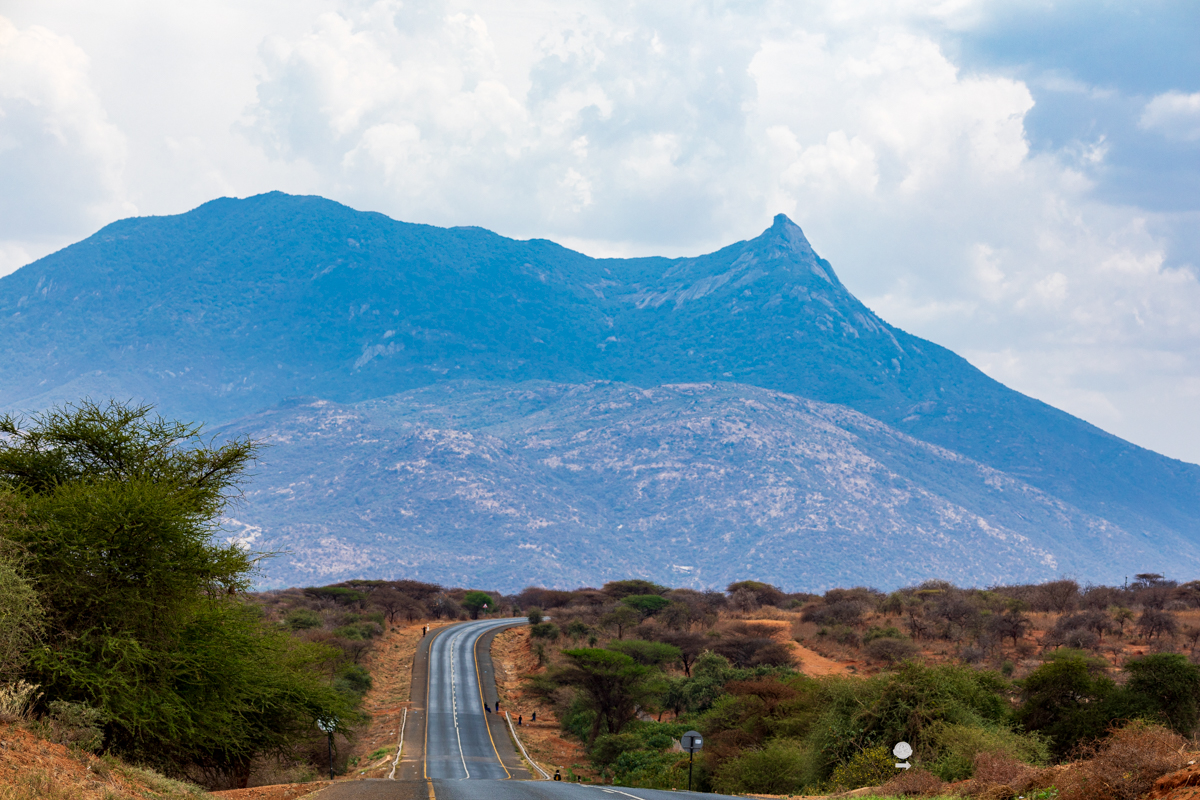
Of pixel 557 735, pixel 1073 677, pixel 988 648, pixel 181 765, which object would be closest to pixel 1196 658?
pixel 988 648

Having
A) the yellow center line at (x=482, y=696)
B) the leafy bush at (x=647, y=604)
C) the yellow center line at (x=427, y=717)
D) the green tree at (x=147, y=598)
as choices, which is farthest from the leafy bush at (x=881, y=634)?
the green tree at (x=147, y=598)

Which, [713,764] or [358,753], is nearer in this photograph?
[713,764]

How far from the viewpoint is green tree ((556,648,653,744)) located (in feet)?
178

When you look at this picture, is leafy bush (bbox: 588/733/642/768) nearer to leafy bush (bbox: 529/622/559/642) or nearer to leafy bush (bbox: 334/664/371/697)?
leafy bush (bbox: 334/664/371/697)

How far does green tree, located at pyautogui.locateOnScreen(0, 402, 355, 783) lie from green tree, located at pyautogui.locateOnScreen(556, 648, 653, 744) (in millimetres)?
30157

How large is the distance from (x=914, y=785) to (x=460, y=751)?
110ft

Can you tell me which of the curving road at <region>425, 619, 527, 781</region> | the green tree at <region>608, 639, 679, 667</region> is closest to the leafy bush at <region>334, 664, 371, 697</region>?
the curving road at <region>425, 619, 527, 781</region>

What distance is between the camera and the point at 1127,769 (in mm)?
13023

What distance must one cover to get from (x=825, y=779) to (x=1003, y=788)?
41.2 ft

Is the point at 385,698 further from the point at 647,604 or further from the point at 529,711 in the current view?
the point at 647,604

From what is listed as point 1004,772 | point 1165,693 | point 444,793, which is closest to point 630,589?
point 1165,693

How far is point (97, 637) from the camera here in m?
19.3

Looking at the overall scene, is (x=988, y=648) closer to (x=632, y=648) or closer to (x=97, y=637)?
(x=632, y=648)

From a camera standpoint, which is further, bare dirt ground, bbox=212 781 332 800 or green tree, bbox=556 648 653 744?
green tree, bbox=556 648 653 744
